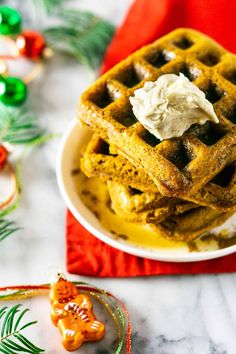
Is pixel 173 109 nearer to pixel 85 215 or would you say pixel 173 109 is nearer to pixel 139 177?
pixel 139 177

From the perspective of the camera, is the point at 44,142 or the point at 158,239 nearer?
the point at 158,239

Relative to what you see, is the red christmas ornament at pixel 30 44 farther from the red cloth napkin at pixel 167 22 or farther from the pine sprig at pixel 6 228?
the pine sprig at pixel 6 228

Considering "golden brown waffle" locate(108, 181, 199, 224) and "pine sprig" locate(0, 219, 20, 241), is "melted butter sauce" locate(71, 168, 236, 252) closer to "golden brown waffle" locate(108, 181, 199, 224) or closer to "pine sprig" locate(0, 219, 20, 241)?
"golden brown waffle" locate(108, 181, 199, 224)

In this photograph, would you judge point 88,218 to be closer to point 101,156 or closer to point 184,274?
point 101,156

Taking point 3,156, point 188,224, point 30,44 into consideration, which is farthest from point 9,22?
point 188,224

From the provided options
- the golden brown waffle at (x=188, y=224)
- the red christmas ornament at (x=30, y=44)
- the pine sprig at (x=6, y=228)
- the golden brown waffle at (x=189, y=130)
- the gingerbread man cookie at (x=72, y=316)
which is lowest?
the pine sprig at (x=6, y=228)

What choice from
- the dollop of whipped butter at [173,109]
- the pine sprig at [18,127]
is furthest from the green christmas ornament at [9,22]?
the dollop of whipped butter at [173,109]

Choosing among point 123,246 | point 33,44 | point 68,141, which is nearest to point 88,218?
point 123,246
